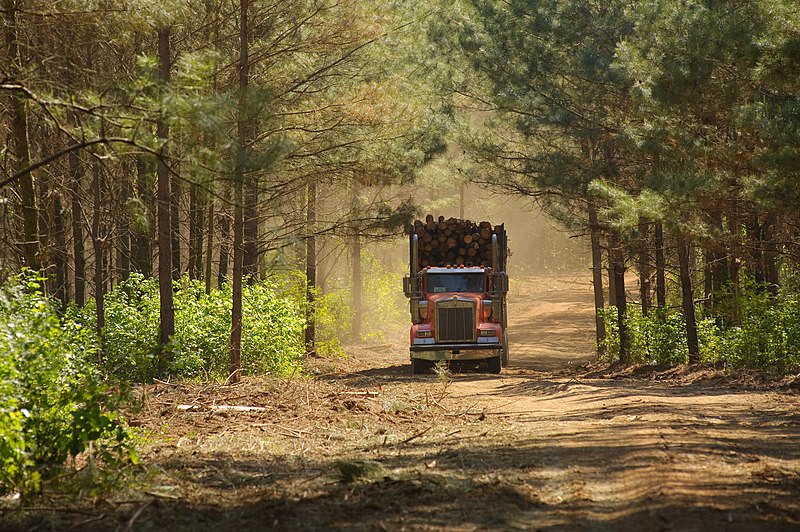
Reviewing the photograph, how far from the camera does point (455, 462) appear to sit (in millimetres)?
8664

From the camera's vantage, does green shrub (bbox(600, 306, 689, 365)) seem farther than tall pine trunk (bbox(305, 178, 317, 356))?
No

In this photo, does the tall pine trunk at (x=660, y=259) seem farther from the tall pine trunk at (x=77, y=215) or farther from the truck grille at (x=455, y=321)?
the tall pine trunk at (x=77, y=215)

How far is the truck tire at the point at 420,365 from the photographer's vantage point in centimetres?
2203

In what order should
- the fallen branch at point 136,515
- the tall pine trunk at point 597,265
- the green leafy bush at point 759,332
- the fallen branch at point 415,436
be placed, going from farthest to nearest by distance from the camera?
the tall pine trunk at point 597,265
the green leafy bush at point 759,332
the fallen branch at point 415,436
the fallen branch at point 136,515

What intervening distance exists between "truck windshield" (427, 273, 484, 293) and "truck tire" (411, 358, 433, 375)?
5.51 feet

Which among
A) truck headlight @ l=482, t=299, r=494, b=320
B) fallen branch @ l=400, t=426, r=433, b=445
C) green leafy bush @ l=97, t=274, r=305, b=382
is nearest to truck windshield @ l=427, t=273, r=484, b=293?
truck headlight @ l=482, t=299, r=494, b=320

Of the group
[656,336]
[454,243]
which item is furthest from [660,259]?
[454,243]

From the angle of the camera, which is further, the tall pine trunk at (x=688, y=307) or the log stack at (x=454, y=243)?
the log stack at (x=454, y=243)

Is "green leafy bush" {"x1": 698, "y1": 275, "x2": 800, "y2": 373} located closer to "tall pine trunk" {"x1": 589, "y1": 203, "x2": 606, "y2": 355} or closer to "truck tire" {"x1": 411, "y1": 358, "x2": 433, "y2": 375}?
"tall pine trunk" {"x1": 589, "y1": 203, "x2": 606, "y2": 355}

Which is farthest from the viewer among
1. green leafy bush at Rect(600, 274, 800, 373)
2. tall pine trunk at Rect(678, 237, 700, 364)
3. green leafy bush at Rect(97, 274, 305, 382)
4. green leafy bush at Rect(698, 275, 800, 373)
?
tall pine trunk at Rect(678, 237, 700, 364)

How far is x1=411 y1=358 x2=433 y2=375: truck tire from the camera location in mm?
22031

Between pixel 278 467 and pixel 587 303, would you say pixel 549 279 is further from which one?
pixel 278 467

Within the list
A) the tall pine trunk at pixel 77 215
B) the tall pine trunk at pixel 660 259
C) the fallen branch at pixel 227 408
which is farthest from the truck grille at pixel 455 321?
the fallen branch at pixel 227 408

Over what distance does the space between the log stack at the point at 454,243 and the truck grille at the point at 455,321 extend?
75.0 inches
